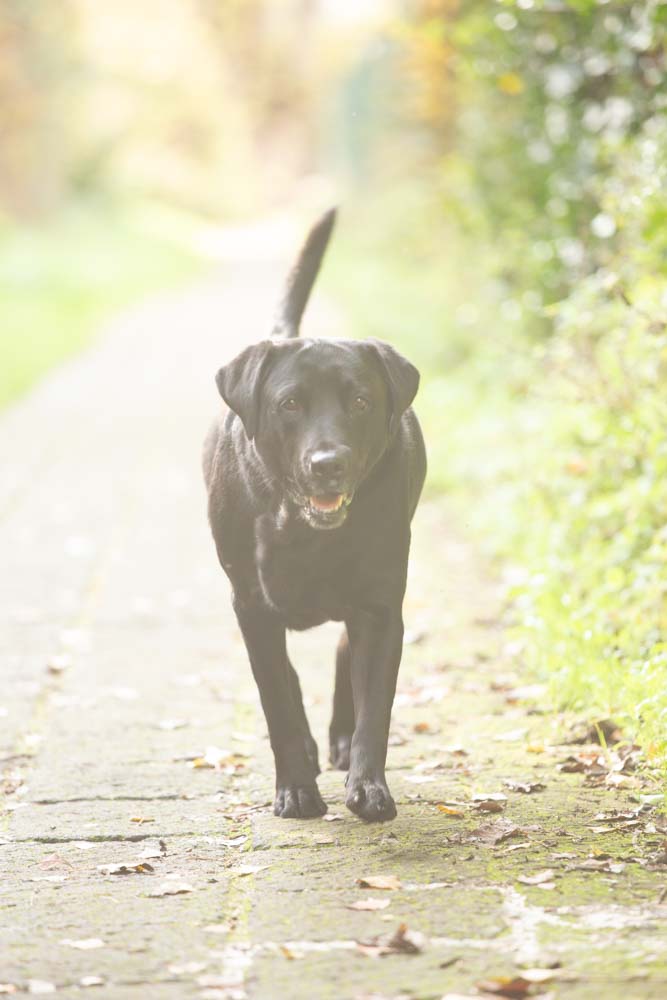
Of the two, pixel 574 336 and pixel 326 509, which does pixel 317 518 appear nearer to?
pixel 326 509

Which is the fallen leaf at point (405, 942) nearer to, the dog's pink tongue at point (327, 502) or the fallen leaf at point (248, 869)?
the fallen leaf at point (248, 869)

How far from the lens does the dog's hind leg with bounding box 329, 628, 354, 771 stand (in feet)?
15.2

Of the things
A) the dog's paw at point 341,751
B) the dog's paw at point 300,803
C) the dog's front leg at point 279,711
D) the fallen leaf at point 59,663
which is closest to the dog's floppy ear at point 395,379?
the dog's front leg at point 279,711

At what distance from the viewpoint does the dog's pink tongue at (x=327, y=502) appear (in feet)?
12.5

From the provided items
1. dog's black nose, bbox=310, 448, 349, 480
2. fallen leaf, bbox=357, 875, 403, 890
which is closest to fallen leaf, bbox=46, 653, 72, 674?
dog's black nose, bbox=310, 448, 349, 480

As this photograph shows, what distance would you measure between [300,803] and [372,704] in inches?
14.7

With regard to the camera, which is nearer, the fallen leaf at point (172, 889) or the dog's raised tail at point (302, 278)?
the fallen leaf at point (172, 889)

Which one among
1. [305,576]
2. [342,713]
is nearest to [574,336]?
[342,713]

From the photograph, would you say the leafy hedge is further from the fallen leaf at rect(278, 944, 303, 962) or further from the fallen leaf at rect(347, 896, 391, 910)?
the fallen leaf at rect(278, 944, 303, 962)

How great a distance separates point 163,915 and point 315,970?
52 cm

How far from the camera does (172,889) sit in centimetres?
360

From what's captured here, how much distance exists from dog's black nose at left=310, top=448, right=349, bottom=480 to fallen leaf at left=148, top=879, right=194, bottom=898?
3.63 feet

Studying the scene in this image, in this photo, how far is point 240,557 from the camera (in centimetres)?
419

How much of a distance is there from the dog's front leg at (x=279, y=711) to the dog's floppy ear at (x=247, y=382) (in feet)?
1.87
